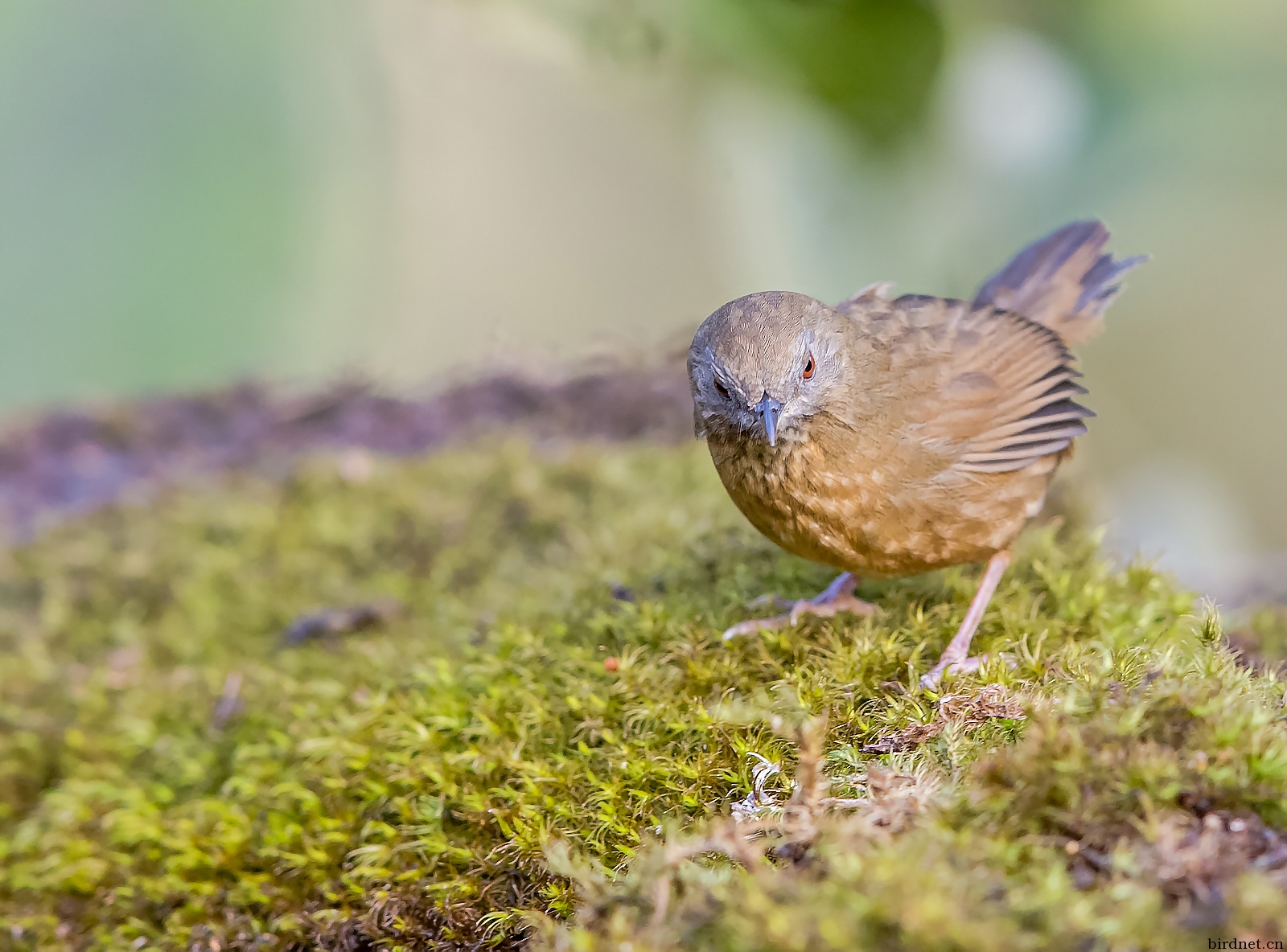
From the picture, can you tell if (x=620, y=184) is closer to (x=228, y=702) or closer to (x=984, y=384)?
(x=984, y=384)

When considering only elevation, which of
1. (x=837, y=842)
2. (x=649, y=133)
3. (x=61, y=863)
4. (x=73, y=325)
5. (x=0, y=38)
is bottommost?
(x=61, y=863)

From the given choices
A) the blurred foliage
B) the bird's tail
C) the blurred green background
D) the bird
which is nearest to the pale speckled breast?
the bird

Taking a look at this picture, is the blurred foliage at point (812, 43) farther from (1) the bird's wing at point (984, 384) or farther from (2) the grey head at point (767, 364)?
(2) the grey head at point (767, 364)

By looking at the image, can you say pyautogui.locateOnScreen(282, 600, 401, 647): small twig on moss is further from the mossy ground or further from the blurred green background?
the blurred green background

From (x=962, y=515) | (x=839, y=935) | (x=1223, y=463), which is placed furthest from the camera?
(x=1223, y=463)

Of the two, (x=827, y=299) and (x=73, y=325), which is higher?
(x=827, y=299)

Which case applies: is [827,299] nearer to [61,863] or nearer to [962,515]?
[962,515]

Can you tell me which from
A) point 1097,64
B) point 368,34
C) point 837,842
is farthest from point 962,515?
point 368,34
